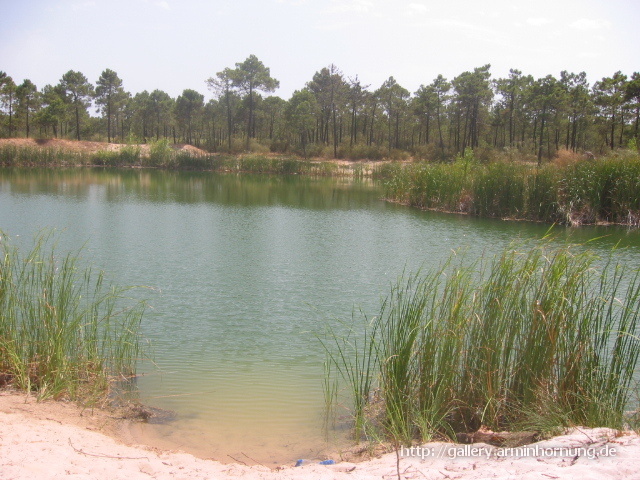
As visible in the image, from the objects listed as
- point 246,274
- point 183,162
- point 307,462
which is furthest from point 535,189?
point 183,162

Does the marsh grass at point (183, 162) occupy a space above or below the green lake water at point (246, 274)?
above

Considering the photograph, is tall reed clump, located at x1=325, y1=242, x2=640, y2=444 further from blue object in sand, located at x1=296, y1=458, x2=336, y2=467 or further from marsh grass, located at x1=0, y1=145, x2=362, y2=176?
marsh grass, located at x1=0, y1=145, x2=362, y2=176

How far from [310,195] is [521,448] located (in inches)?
980

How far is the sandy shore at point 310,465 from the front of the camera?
2.91 metres

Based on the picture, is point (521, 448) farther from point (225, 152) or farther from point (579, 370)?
point (225, 152)

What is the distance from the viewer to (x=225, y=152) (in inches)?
2205

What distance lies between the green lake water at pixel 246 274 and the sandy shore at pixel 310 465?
63cm

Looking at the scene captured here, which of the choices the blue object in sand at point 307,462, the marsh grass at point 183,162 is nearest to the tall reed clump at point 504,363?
the blue object in sand at point 307,462

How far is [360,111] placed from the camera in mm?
60188

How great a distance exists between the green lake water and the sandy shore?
63 cm

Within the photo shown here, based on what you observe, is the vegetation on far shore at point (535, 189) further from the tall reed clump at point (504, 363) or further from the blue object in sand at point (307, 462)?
the blue object in sand at point (307, 462)

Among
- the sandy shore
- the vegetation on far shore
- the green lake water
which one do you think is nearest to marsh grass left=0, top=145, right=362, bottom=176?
the green lake water

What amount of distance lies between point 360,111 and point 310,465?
5899 centimetres

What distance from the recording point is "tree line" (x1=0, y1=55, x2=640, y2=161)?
42875mm
